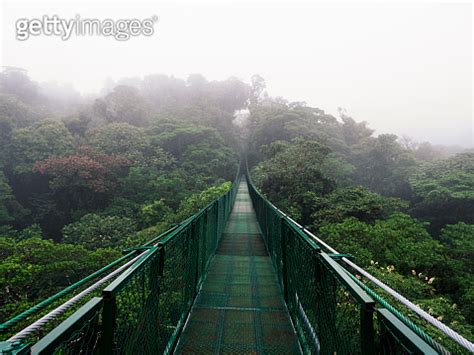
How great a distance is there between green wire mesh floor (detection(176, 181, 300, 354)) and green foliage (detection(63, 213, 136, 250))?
21.4 ft

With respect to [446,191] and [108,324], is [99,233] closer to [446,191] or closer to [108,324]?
[108,324]

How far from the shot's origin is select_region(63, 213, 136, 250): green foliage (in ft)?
32.2

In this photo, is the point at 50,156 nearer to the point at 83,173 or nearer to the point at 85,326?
the point at 83,173

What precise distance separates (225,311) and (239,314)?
18cm

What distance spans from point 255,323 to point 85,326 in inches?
87.5

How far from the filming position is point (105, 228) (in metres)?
10.5

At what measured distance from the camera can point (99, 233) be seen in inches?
405

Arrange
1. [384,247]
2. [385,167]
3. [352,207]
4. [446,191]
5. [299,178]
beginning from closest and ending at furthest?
1. [384,247]
2. [352,207]
3. [299,178]
4. [446,191]
5. [385,167]

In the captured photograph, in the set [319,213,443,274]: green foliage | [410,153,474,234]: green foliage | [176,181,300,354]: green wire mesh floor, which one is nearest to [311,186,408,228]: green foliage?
[319,213,443,274]: green foliage

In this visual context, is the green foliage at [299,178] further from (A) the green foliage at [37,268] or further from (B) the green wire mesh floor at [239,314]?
(A) the green foliage at [37,268]

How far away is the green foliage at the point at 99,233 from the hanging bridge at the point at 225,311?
5902 millimetres

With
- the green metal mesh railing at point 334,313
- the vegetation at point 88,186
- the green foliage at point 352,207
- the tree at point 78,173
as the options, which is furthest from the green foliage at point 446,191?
the tree at point 78,173

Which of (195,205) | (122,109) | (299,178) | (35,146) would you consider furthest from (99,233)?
(122,109)

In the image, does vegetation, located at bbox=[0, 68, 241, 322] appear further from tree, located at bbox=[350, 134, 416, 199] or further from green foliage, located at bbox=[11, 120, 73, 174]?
tree, located at bbox=[350, 134, 416, 199]
